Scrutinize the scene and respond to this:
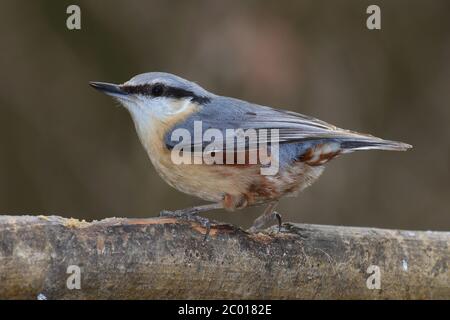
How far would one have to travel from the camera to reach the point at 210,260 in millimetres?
3719

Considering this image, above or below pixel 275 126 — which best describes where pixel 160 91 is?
above

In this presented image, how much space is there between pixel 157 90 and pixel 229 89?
246 cm

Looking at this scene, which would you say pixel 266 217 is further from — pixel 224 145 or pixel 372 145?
pixel 372 145

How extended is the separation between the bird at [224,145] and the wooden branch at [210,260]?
31cm

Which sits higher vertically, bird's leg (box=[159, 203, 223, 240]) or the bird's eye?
the bird's eye

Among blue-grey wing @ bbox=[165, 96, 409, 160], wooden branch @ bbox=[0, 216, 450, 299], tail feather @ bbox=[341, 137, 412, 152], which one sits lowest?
wooden branch @ bbox=[0, 216, 450, 299]

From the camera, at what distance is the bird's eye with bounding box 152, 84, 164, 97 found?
4328mm

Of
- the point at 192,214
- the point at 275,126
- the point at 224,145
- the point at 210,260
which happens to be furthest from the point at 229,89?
the point at 210,260

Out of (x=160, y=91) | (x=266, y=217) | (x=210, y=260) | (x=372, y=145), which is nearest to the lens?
(x=210, y=260)

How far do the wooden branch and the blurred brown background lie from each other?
2825 millimetres

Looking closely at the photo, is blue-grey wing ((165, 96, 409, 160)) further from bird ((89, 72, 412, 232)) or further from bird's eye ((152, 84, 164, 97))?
bird's eye ((152, 84, 164, 97))

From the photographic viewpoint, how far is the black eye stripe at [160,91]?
14.1 feet

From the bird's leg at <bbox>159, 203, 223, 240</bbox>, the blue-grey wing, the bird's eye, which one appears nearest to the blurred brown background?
the blue-grey wing

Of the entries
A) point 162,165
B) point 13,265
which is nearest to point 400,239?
point 162,165
